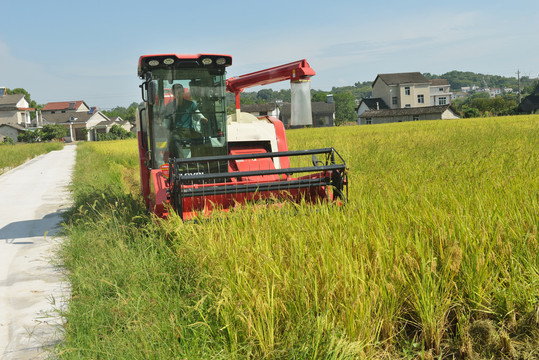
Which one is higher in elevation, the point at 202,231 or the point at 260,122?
the point at 260,122

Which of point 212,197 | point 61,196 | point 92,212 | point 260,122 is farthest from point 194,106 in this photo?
point 61,196

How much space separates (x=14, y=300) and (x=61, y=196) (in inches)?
321

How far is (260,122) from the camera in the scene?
320 inches

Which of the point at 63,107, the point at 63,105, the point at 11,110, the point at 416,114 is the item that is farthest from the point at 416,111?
the point at 63,105

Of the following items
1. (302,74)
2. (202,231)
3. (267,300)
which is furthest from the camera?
(302,74)

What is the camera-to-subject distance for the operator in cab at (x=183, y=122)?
7230 millimetres

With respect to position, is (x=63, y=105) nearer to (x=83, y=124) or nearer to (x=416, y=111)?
(x=83, y=124)

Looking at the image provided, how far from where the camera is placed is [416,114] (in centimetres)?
6562

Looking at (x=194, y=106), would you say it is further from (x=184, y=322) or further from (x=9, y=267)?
(x=184, y=322)

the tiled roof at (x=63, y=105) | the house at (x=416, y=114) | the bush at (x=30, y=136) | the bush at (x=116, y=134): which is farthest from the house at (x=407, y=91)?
the tiled roof at (x=63, y=105)

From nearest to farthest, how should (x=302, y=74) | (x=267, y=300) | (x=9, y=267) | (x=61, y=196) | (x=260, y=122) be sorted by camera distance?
(x=267, y=300), (x=9, y=267), (x=302, y=74), (x=260, y=122), (x=61, y=196)

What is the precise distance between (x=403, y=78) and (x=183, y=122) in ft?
261

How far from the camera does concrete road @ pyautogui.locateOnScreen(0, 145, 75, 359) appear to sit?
3.97 metres

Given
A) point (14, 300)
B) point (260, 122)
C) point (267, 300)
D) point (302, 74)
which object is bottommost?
point (14, 300)
